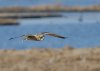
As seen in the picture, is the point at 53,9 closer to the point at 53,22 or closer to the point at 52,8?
the point at 52,8

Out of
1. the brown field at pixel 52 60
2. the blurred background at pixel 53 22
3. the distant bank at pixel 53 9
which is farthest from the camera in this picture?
the distant bank at pixel 53 9

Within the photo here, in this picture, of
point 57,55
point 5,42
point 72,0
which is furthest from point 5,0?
point 57,55

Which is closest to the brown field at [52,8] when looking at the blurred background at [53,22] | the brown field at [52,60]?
the blurred background at [53,22]

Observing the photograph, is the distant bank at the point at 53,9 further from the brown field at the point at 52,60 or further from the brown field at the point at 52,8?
the brown field at the point at 52,60

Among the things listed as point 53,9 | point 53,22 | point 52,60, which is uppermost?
point 52,60

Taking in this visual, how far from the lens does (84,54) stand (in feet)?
84.3

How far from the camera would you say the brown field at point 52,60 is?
20906 millimetres

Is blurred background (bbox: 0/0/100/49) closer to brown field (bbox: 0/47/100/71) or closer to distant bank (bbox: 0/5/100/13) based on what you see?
distant bank (bbox: 0/5/100/13)

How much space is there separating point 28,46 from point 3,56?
18.7 feet

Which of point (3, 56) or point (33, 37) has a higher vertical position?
point (33, 37)

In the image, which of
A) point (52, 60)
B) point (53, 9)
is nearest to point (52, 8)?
point (53, 9)

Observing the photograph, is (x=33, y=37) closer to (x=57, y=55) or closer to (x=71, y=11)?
(x=57, y=55)

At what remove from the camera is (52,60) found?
77.3 ft

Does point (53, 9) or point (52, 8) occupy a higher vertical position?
point (52, 8)
